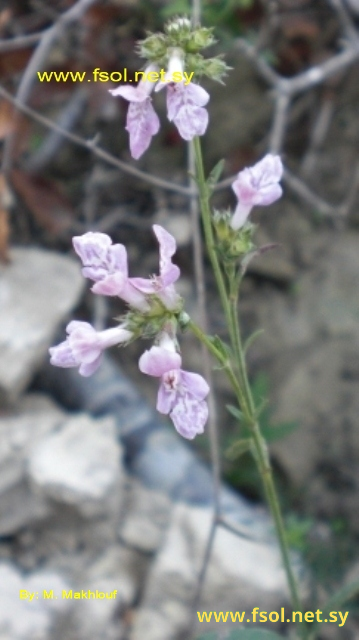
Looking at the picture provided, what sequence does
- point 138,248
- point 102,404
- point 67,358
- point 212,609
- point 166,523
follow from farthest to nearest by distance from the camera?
point 138,248 → point 102,404 → point 166,523 → point 212,609 → point 67,358

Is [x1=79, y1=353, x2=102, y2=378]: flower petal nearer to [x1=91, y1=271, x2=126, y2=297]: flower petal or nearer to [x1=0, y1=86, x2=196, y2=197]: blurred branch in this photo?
[x1=91, y1=271, x2=126, y2=297]: flower petal

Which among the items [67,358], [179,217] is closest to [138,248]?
[179,217]

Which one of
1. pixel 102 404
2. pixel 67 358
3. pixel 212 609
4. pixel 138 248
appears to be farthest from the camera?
pixel 138 248

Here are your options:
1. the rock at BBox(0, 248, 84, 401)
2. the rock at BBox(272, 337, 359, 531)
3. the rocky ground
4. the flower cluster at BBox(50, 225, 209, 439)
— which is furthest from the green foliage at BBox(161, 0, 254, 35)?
the flower cluster at BBox(50, 225, 209, 439)

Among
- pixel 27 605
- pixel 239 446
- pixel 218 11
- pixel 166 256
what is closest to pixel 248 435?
pixel 27 605

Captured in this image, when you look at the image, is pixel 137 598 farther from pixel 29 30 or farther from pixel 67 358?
pixel 29 30

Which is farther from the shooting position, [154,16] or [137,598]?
[154,16]

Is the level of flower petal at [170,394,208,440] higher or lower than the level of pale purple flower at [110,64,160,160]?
lower
